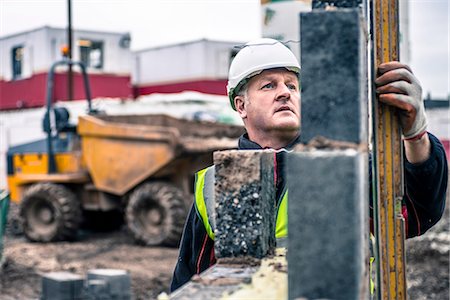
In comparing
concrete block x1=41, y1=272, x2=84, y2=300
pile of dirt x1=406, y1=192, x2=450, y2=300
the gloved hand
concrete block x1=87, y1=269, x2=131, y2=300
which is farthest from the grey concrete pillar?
pile of dirt x1=406, y1=192, x2=450, y2=300

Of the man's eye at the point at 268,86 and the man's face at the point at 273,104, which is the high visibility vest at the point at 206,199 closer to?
the man's face at the point at 273,104

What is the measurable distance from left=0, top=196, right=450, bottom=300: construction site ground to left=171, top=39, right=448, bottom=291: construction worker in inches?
204

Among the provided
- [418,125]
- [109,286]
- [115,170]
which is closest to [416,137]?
[418,125]

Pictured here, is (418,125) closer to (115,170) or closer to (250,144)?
(250,144)

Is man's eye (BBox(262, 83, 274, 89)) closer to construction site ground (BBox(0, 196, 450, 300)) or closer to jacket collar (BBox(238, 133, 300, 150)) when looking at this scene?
jacket collar (BBox(238, 133, 300, 150))

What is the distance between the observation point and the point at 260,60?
9.14 ft

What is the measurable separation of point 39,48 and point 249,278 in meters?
23.5

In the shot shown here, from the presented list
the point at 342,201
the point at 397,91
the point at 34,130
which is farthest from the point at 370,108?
the point at 34,130

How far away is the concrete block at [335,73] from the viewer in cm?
148

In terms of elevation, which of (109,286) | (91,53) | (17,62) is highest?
(91,53)

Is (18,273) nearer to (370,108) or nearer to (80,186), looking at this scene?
(80,186)

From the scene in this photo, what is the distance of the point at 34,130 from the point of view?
873 inches

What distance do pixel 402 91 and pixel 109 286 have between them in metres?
4.24

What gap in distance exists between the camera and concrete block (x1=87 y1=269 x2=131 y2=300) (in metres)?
5.71
